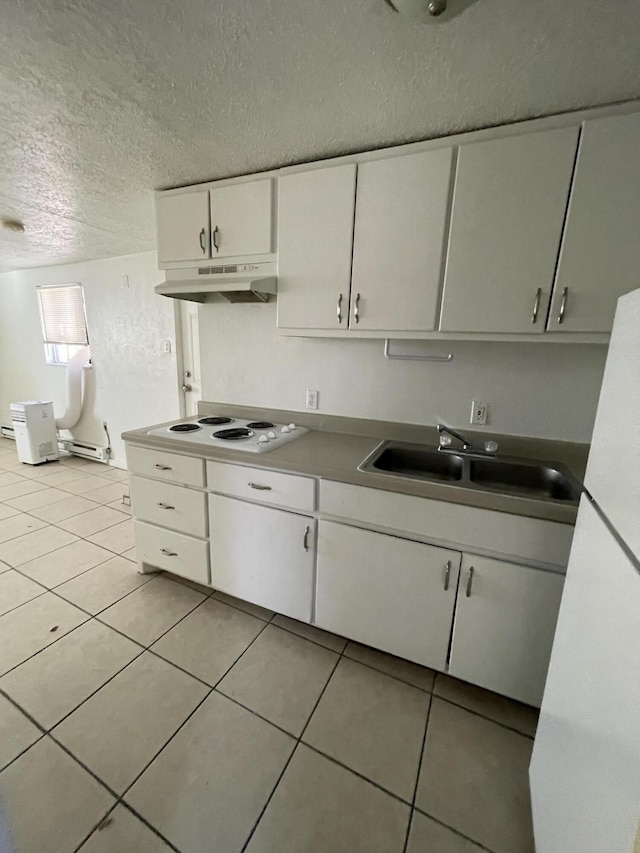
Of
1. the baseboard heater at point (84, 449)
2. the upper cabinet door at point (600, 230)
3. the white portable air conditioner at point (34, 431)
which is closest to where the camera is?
the upper cabinet door at point (600, 230)

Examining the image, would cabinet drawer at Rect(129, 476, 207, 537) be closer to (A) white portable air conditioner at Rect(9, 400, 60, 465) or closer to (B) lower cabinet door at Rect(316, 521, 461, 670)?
(B) lower cabinet door at Rect(316, 521, 461, 670)

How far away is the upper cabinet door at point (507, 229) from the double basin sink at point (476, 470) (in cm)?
58

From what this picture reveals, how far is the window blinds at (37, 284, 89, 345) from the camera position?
12.5ft

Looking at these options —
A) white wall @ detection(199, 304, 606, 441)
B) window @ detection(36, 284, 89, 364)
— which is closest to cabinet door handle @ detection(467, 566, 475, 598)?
white wall @ detection(199, 304, 606, 441)

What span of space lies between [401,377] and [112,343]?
10.4 feet

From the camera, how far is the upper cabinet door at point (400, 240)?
4.59ft

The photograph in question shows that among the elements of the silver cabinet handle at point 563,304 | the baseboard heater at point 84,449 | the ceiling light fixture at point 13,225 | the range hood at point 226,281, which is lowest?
the baseboard heater at point 84,449

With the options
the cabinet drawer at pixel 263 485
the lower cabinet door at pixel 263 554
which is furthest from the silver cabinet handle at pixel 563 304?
the lower cabinet door at pixel 263 554

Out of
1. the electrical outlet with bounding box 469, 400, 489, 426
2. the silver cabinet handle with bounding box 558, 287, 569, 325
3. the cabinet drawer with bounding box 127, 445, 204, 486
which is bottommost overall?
the cabinet drawer with bounding box 127, 445, 204, 486

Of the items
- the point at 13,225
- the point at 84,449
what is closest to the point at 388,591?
the point at 13,225

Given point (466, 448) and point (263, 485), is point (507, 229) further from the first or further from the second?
point (263, 485)

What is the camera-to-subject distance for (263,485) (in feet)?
5.17

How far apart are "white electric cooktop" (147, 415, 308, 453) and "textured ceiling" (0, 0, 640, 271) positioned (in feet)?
4.31

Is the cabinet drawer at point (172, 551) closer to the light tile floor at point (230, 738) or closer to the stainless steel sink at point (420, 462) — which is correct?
the light tile floor at point (230, 738)
